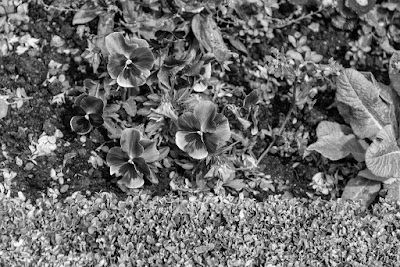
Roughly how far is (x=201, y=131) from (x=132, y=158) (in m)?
0.40

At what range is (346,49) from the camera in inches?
177

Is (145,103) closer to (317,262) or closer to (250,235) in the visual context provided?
(250,235)

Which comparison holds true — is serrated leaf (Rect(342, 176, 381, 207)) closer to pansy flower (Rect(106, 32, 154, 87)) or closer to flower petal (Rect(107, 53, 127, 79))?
pansy flower (Rect(106, 32, 154, 87))

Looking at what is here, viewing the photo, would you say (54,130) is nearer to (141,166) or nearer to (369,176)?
(141,166)

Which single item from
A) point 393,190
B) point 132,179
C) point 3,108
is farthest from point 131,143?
point 393,190

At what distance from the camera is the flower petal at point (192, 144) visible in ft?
12.1

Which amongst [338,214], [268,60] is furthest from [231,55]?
[338,214]

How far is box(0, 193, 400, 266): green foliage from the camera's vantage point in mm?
3426

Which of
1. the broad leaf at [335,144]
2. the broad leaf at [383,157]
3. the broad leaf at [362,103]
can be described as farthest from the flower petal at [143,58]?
the broad leaf at [383,157]

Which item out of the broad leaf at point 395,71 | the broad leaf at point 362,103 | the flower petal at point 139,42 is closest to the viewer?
the flower petal at point 139,42

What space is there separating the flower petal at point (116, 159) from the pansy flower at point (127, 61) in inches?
14.6

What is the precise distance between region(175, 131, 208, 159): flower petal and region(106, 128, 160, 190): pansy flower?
0.15 metres

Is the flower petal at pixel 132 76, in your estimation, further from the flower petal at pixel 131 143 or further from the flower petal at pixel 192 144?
the flower petal at pixel 192 144

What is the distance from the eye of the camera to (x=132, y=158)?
370 cm
